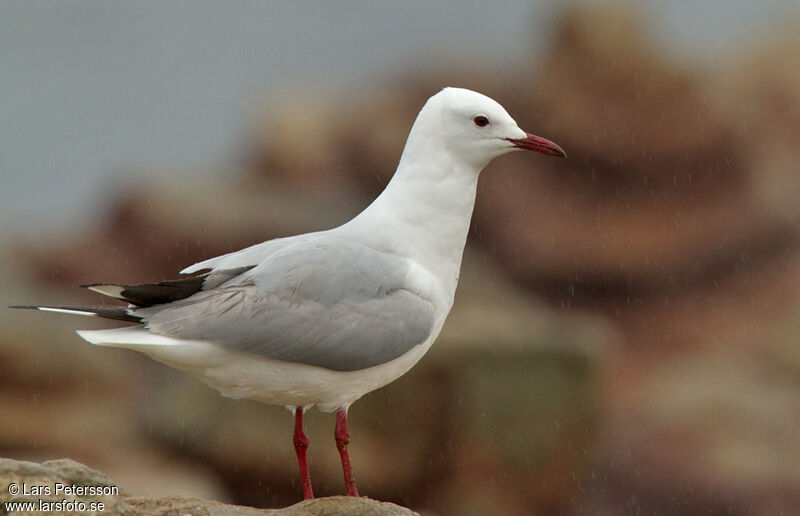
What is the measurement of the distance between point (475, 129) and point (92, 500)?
6.53 feet

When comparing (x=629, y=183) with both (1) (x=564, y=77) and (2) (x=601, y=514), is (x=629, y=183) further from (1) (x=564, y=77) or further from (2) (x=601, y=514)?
(2) (x=601, y=514)

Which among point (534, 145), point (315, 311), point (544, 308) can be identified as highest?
point (534, 145)

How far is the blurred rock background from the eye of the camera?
842 centimetres

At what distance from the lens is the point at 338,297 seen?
4.48m

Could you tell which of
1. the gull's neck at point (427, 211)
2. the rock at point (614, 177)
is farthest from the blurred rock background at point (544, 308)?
the gull's neck at point (427, 211)

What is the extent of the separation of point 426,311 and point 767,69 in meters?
14.0

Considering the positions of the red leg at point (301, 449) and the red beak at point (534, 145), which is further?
the red beak at point (534, 145)

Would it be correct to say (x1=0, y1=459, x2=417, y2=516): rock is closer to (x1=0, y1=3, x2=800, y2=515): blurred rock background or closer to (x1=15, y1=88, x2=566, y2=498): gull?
(x1=15, y1=88, x2=566, y2=498): gull

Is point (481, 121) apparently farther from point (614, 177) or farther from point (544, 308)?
point (614, 177)

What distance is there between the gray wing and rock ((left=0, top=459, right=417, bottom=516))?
51cm

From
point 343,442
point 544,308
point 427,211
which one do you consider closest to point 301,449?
point 343,442

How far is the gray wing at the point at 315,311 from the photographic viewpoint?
4305 millimetres

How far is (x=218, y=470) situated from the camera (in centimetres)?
854

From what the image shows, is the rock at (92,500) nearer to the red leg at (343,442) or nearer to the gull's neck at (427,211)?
the red leg at (343,442)
